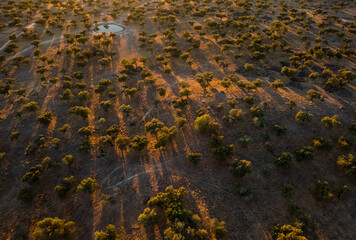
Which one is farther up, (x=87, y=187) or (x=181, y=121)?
(x=181, y=121)

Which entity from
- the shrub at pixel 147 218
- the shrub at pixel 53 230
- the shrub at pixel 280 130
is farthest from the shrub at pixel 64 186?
the shrub at pixel 280 130

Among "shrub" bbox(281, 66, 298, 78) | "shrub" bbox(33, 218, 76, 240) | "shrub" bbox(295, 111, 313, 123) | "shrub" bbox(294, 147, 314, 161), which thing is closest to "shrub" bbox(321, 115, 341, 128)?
"shrub" bbox(295, 111, 313, 123)

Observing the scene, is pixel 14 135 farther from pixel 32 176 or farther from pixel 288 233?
pixel 288 233

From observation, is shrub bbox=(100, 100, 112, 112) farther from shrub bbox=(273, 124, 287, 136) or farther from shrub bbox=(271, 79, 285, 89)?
shrub bbox=(271, 79, 285, 89)

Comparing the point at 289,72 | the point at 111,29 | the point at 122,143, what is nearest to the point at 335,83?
the point at 289,72

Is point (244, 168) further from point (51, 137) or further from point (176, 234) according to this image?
point (51, 137)

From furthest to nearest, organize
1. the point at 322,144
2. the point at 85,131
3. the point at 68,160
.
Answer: the point at 85,131 < the point at 322,144 < the point at 68,160

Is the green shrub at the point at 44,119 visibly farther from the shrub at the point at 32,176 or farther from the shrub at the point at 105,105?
the shrub at the point at 32,176
